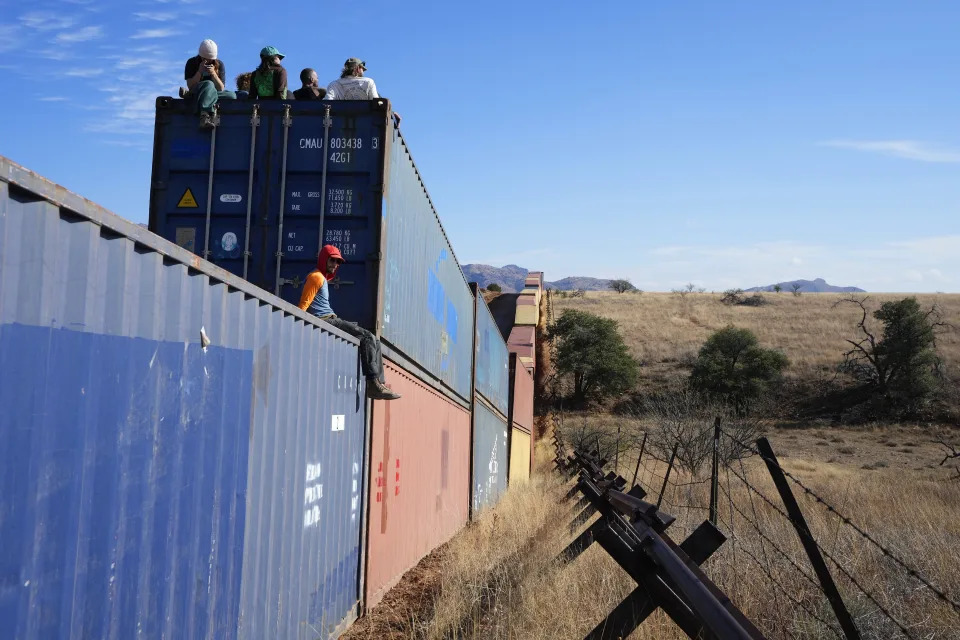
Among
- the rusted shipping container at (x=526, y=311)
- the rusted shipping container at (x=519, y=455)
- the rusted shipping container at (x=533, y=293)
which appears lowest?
the rusted shipping container at (x=519, y=455)

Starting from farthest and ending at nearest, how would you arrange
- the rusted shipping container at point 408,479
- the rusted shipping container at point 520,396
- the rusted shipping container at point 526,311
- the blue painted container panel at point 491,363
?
the rusted shipping container at point 526,311
the rusted shipping container at point 520,396
the blue painted container panel at point 491,363
the rusted shipping container at point 408,479

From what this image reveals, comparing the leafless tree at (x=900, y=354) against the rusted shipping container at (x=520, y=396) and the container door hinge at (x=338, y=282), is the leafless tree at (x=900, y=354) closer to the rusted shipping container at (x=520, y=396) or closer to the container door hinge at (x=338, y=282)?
the rusted shipping container at (x=520, y=396)

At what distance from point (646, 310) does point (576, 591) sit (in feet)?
222

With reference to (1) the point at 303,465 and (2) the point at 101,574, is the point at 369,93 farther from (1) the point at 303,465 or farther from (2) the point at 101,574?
(2) the point at 101,574

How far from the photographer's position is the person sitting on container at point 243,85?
8484 millimetres

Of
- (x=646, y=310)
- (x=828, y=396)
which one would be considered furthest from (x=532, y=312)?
(x=646, y=310)

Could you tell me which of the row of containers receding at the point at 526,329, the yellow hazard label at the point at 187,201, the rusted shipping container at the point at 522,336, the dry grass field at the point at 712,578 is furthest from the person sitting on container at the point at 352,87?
the rusted shipping container at the point at 522,336

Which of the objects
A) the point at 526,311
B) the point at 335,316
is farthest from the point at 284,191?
the point at 526,311

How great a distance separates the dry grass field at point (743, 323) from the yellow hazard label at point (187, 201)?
44.0 m

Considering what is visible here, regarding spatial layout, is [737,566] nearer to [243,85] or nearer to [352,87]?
[352,87]

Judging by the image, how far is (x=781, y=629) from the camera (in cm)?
616

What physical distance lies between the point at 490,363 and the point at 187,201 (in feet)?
40.1

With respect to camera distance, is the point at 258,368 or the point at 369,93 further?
the point at 369,93

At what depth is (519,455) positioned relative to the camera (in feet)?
86.6
